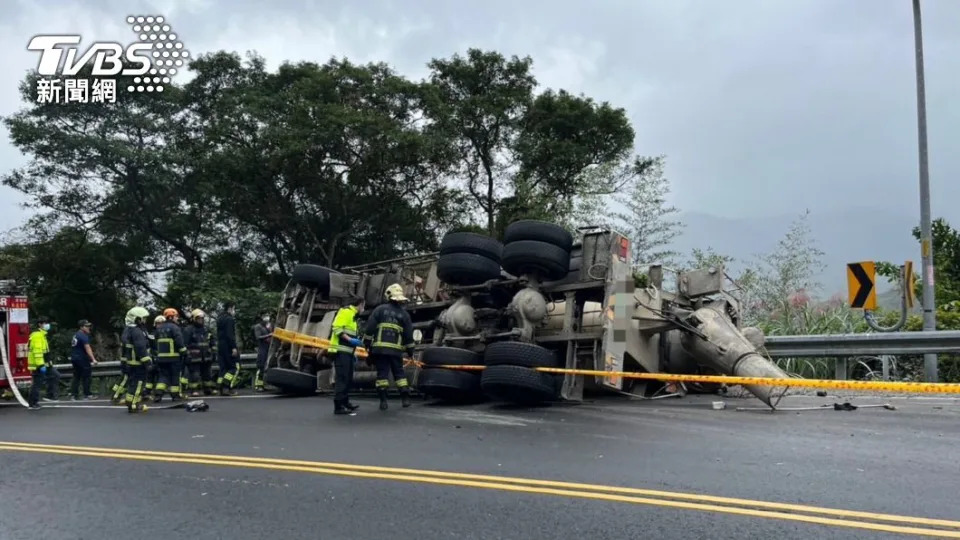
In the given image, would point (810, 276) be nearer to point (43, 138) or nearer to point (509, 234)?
point (509, 234)

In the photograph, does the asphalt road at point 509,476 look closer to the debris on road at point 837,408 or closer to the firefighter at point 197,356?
the debris on road at point 837,408

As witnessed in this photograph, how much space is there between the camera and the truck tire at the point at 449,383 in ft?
30.9

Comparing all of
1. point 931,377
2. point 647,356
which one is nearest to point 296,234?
point 647,356

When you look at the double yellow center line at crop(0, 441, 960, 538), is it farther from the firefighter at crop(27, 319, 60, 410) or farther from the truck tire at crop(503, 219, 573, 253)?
the firefighter at crop(27, 319, 60, 410)

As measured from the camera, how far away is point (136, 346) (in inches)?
452

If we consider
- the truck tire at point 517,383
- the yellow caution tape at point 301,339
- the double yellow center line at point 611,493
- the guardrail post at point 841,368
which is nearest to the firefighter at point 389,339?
the truck tire at point 517,383

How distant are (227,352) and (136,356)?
9.02 feet

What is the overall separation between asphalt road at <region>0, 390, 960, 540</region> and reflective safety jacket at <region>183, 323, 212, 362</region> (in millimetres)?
5046

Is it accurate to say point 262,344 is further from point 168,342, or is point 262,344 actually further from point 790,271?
point 790,271

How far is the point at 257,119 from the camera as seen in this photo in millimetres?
22938

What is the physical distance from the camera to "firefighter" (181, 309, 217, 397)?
44.7 ft

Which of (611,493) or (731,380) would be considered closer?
(611,493)

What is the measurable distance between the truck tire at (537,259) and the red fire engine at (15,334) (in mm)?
9392

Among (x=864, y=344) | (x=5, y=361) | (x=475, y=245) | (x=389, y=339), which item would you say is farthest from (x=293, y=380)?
(x=864, y=344)
